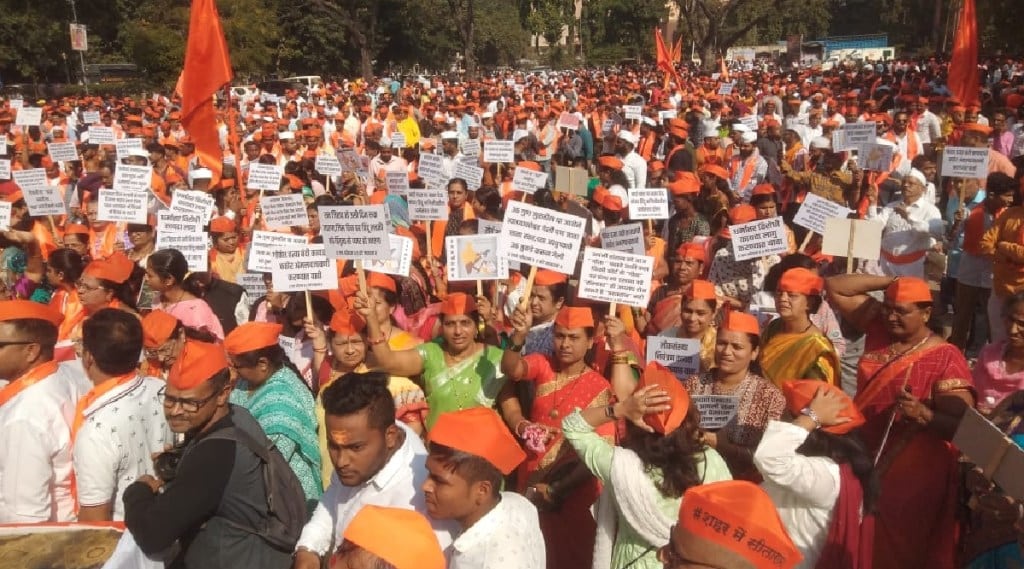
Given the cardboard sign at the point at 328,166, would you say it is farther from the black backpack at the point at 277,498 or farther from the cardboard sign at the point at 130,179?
the black backpack at the point at 277,498

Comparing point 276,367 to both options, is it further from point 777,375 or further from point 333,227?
point 777,375

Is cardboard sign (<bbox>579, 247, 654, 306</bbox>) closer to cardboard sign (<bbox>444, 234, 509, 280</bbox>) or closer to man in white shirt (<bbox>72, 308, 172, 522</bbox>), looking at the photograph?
cardboard sign (<bbox>444, 234, 509, 280</bbox>)

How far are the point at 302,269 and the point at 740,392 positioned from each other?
8.23 feet

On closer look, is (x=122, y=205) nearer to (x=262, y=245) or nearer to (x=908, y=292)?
(x=262, y=245)

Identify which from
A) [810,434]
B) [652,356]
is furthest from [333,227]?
[810,434]

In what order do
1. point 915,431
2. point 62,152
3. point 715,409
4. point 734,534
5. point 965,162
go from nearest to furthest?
point 734,534
point 915,431
point 715,409
point 965,162
point 62,152

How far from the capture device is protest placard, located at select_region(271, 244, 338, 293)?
462 centimetres

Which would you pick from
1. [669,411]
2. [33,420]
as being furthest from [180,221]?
[669,411]

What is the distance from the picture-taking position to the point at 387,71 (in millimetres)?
53781

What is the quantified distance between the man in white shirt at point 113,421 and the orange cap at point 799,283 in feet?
10.3

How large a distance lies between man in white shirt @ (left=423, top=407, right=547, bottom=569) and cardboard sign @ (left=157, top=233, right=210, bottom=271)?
3.84m

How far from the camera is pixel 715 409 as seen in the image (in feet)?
12.0

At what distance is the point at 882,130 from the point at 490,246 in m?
9.38

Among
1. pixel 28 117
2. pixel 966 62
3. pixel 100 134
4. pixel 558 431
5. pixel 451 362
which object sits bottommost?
pixel 558 431
